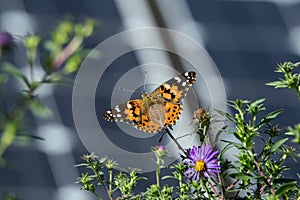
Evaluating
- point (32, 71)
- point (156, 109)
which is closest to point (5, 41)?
point (32, 71)

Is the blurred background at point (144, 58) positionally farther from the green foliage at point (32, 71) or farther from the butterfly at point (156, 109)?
the green foliage at point (32, 71)

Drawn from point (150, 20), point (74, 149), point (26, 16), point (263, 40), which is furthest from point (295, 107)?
point (26, 16)

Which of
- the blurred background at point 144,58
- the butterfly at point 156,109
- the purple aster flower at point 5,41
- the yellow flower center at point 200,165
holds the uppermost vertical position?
the blurred background at point 144,58

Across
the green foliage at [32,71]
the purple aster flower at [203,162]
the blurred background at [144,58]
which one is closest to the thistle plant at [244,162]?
the purple aster flower at [203,162]

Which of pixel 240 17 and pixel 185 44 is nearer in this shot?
pixel 185 44

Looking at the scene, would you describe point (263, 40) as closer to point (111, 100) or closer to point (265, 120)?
point (111, 100)

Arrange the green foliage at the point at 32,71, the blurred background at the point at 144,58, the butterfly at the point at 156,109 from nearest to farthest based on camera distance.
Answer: the green foliage at the point at 32,71 < the butterfly at the point at 156,109 < the blurred background at the point at 144,58
